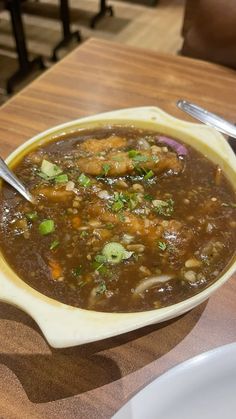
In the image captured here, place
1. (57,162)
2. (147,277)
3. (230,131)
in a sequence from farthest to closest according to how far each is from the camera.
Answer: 1. (230,131)
2. (57,162)
3. (147,277)

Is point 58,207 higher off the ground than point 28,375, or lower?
higher

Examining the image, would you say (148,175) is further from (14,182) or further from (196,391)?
(196,391)

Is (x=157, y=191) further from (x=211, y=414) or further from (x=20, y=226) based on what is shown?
(x=211, y=414)

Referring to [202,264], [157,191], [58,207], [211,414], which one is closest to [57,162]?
[58,207]

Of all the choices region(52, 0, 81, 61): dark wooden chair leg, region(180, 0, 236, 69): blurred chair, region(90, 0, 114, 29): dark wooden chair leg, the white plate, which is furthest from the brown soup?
region(90, 0, 114, 29): dark wooden chair leg

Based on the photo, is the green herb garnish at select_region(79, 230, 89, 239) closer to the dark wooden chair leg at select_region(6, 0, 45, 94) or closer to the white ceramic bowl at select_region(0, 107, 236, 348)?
the white ceramic bowl at select_region(0, 107, 236, 348)

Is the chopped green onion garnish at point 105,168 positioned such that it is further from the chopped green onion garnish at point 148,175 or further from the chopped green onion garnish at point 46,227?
the chopped green onion garnish at point 46,227

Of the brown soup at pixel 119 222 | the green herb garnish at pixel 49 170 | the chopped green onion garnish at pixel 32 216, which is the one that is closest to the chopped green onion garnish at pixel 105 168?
the brown soup at pixel 119 222
